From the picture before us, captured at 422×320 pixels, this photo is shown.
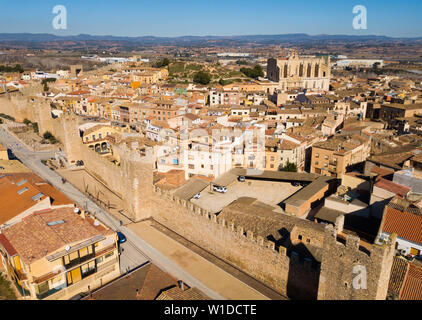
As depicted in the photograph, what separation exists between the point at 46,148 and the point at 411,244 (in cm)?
2591

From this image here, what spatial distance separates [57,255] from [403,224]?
11332 millimetres

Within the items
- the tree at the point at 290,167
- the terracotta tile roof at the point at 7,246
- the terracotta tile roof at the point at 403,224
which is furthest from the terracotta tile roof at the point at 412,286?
the tree at the point at 290,167

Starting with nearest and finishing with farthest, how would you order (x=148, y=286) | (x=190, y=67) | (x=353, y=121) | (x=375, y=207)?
1. (x=148, y=286)
2. (x=375, y=207)
3. (x=353, y=121)
4. (x=190, y=67)

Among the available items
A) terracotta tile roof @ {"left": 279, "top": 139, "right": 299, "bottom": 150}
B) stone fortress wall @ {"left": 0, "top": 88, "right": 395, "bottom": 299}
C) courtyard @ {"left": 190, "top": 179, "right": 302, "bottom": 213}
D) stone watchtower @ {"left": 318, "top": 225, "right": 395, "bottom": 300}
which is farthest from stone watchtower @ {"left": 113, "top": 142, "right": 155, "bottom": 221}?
terracotta tile roof @ {"left": 279, "top": 139, "right": 299, "bottom": 150}

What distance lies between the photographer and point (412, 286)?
943 cm

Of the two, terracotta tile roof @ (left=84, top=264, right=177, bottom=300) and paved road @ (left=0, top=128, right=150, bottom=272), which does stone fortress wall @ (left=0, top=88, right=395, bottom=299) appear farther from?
terracotta tile roof @ (left=84, top=264, right=177, bottom=300)

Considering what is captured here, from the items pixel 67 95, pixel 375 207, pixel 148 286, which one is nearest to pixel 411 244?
pixel 375 207

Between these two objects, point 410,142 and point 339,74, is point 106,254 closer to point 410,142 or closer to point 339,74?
point 410,142

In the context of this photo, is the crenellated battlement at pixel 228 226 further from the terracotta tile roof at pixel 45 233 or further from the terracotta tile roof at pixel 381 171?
the terracotta tile roof at pixel 381 171

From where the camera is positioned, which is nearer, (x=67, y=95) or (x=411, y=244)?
(x=411, y=244)

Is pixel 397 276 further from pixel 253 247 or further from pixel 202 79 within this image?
pixel 202 79

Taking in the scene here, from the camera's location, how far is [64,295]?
10.7 m

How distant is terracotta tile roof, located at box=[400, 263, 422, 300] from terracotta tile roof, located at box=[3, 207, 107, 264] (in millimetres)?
9516

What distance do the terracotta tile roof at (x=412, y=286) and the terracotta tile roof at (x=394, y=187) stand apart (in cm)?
443
